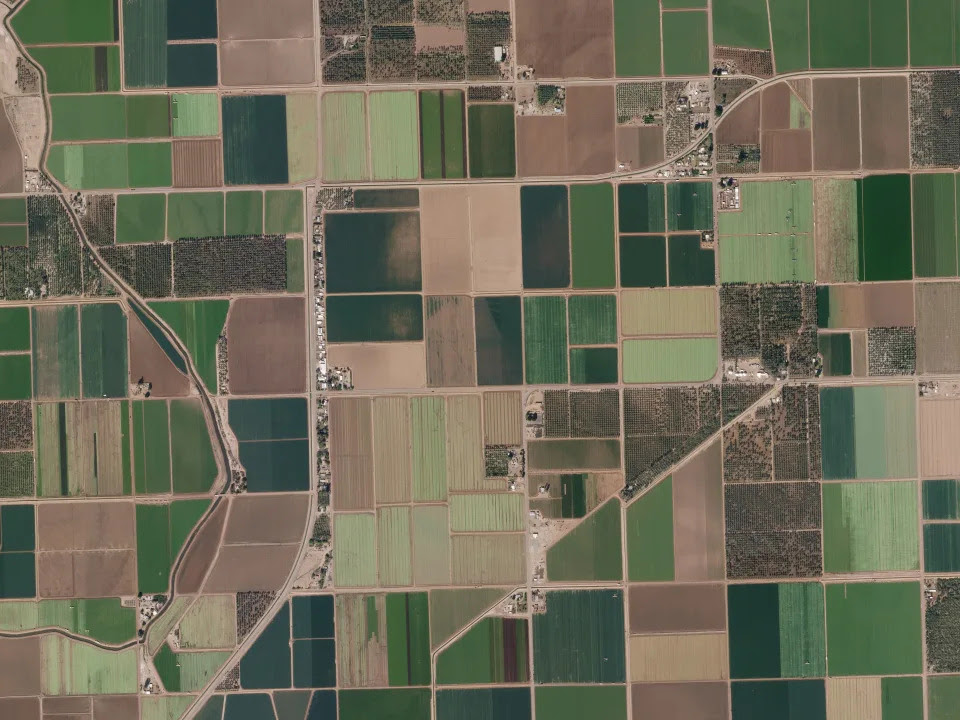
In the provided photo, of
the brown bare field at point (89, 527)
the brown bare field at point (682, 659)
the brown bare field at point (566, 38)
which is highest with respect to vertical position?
the brown bare field at point (566, 38)

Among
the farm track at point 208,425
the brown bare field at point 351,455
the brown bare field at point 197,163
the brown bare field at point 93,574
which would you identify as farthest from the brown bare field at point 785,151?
the brown bare field at point 93,574

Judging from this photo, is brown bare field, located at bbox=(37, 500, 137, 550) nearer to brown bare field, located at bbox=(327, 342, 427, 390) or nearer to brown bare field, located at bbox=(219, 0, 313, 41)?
brown bare field, located at bbox=(327, 342, 427, 390)

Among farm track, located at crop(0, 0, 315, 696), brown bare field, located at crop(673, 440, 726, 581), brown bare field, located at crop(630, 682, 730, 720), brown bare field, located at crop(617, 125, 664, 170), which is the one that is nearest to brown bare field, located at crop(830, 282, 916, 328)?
brown bare field, located at crop(673, 440, 726, 581)

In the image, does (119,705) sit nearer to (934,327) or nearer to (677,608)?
(677,608)

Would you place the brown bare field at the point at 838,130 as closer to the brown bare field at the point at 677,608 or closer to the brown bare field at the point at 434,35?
the brown bare field at the point at 434,35

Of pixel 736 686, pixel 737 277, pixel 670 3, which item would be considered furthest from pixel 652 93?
pixel 736 686
